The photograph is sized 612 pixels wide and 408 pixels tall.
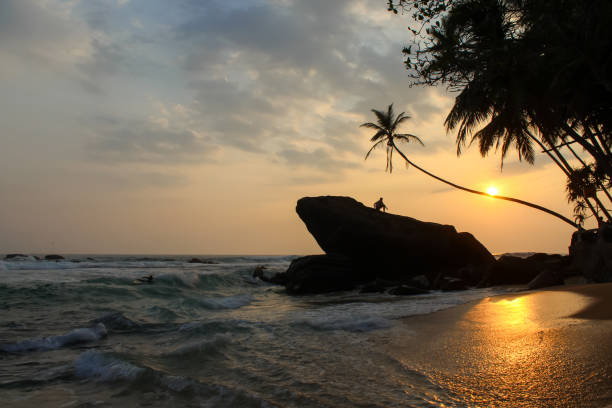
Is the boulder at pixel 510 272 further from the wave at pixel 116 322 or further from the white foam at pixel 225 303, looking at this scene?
the wave at pixel 116 322

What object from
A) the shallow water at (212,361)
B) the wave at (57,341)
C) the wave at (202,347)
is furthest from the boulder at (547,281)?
the wave at (57,341)

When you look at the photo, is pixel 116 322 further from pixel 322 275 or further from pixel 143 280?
pixel 143 280

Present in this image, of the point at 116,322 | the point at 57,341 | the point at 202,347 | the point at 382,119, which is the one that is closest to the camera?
the point at 202,347

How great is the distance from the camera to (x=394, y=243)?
727 inches

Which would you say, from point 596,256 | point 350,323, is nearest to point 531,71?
point 596,256

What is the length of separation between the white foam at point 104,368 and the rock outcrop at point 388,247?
497 inches

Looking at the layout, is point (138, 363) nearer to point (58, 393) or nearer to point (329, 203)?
point (58, 393)

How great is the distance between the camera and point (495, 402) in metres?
3.01

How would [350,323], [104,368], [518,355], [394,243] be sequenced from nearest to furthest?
[518,355] → [104,368] → [350,323] → [394,243]

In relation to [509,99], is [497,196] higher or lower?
lower

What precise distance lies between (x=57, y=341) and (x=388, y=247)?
14369 mm

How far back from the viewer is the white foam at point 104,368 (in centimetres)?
448

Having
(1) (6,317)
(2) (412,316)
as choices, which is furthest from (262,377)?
(1) (6,317)

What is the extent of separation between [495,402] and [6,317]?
10368 millimetres
